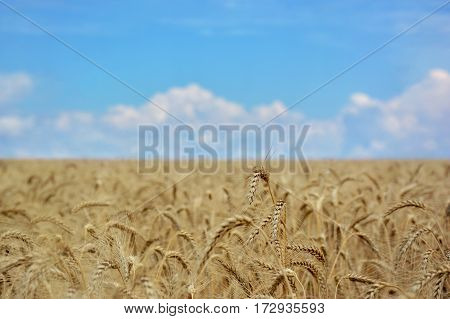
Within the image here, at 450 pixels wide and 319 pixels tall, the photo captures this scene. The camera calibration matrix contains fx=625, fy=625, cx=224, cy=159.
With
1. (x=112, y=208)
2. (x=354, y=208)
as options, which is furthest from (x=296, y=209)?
(x=112, y=208)

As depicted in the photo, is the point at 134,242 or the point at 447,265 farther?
the point at 134,242

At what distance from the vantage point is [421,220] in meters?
6.02

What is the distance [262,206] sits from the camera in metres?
3.90

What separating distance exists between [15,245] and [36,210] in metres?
2.92
